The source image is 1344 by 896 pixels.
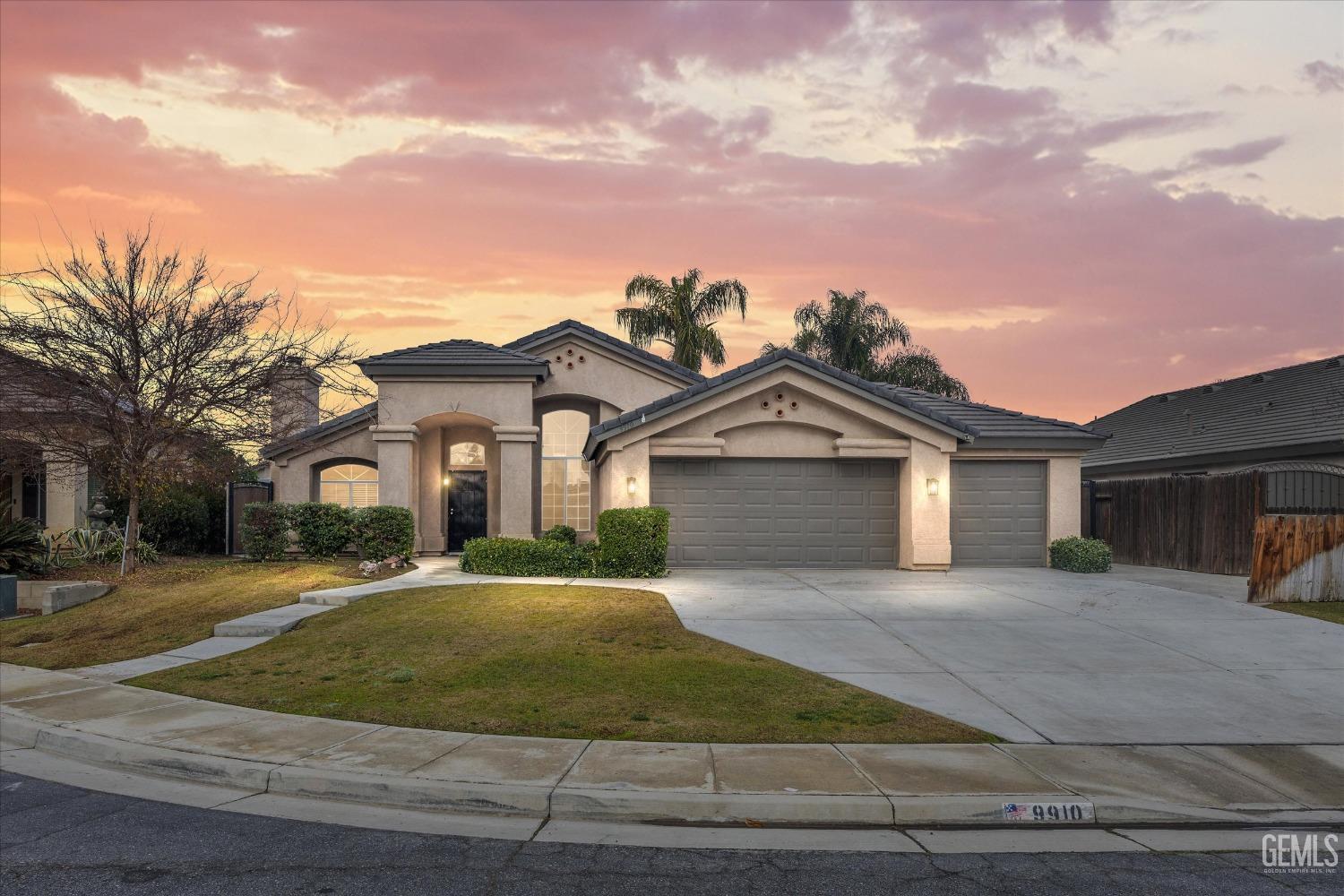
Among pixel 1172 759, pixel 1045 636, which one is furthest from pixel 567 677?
pixel 1045 636

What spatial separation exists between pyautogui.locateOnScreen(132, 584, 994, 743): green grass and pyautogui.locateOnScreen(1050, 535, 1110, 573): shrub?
35.8 ft

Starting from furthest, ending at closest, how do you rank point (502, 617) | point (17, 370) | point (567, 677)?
1. point (17, 370)
2. point (502, 617)
3. point (567, 677)

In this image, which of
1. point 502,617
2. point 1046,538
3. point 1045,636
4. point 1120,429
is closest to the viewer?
point 1045,636

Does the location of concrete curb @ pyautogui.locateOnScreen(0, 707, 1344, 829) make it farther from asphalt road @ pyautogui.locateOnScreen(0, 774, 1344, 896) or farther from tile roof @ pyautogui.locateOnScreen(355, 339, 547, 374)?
tile roof @ pyautogui.locateOnScreen(355, 339, 547, 374)

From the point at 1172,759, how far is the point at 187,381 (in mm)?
18657

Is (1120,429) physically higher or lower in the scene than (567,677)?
higher

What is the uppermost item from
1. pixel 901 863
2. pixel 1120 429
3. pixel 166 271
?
pixel 166 271

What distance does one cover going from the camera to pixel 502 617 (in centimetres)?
1227

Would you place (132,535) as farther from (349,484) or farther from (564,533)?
(564,533)

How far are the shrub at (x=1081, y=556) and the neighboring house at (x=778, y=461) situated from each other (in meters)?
0.69

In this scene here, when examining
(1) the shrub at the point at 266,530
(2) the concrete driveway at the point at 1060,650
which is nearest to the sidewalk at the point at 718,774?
(2) the concrete driveway at the point at 1060,650

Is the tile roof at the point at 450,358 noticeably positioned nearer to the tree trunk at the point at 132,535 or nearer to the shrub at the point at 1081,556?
the tree trunk at the point at 132,535

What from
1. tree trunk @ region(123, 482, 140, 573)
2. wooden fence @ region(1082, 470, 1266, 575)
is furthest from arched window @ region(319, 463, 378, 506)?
wooden fence @ region(1082, 470, 1266, 575)

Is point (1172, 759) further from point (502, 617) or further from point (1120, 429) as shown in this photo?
point (1120, 429)
